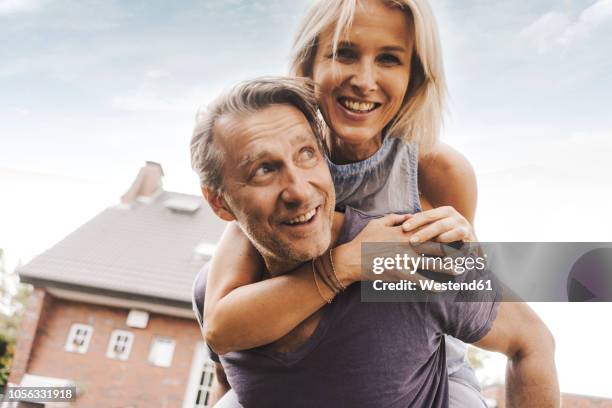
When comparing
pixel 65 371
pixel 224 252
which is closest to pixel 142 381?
pixel 65 371

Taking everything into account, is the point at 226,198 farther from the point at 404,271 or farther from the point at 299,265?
the point at 404,271

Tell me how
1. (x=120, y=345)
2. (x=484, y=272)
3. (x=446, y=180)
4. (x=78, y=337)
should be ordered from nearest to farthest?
(x=484, y=272)
(x=446, y=180)
(x=120, y=345)
(x=78, y=337)

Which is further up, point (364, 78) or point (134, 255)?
point (134, 255)

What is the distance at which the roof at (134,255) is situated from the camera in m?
10.6

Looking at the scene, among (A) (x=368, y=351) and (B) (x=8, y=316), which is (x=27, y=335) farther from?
(A) (x=368, y=351)

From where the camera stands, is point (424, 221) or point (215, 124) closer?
point (424, 221)

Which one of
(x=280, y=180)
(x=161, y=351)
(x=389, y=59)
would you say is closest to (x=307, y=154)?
(x=280, y=180)

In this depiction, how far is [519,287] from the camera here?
1362 millimetres

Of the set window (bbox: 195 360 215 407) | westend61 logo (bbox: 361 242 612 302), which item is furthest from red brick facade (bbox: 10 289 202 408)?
westend61 logo (bbox: 361 242 612 302)

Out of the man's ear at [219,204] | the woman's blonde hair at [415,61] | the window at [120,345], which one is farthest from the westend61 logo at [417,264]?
A: the window at [120,345]

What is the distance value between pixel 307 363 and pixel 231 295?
0.76 ft

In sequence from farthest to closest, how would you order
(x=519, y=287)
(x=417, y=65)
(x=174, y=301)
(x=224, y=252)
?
(x=174, y=301), (x=417, y=65), (x=224, y=252), (x=519, y=287)

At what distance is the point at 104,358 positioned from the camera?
1059 cm

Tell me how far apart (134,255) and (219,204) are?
10.9 m
